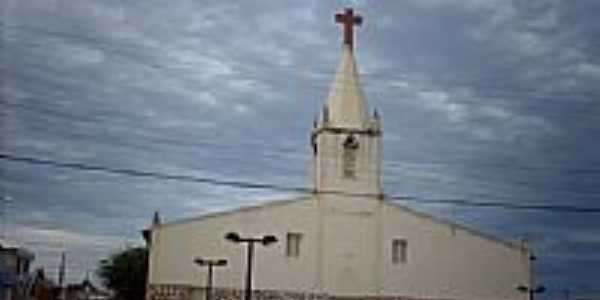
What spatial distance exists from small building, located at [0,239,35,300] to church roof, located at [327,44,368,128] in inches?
872

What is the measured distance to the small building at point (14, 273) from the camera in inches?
1923

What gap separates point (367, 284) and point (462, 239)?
5.22 metres

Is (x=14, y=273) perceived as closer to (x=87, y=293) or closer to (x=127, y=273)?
(x=127, y=273)

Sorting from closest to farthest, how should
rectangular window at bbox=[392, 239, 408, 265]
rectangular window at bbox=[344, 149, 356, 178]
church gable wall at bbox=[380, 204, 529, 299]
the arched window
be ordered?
church gable wall at bbox=[380, 204, 529, 299] < rectangular window at bbox=[392, 239, 408, 265] < the arched window < rectangular window at bbox=[344, 149, 356, 178]

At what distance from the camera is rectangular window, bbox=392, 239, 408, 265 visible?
1559 inches

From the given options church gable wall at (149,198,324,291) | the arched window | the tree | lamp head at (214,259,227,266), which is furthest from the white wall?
the tree

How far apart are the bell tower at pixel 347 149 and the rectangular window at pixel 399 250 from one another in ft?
8.36

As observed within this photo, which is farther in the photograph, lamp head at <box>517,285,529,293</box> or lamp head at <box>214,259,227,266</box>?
lamp head at <box>517,285,529,293</box>

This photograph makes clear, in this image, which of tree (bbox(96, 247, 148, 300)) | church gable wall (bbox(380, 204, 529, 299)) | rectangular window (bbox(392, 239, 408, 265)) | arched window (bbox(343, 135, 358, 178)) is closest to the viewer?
church gable wall (bbox(380, 204, 529, 299))

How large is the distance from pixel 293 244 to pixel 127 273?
25.9m

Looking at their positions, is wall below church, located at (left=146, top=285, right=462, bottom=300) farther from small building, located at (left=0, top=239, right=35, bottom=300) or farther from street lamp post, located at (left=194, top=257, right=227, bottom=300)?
small building, located at (left=0, top=239, right=35, bottom=300)

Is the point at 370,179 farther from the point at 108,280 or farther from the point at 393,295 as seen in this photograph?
the point at 108,280

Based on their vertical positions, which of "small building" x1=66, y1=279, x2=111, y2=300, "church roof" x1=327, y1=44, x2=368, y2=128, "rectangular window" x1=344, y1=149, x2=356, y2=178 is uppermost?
"church roof" x1=327, y1=44, x2=368, y2=128

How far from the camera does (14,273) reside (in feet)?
172
